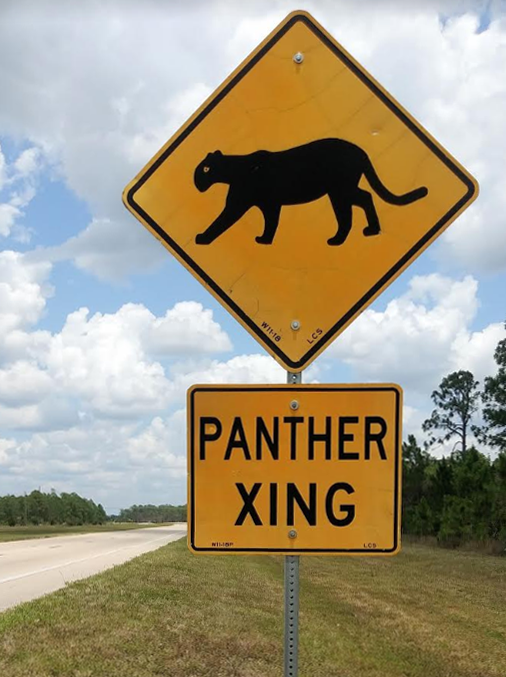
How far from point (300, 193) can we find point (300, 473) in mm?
971

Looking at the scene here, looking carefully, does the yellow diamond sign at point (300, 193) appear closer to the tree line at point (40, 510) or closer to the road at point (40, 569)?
the road at point (40, 569)

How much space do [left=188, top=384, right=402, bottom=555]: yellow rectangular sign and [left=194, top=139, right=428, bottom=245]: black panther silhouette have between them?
59 centimetres

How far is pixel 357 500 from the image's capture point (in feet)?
8.51

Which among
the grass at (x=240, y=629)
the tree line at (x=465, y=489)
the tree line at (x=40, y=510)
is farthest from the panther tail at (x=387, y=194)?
the tree line at (x=40, y=510)

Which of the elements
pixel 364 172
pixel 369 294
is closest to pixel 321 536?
pixel 369 294

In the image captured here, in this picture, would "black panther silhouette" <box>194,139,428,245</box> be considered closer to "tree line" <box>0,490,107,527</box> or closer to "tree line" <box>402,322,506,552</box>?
"tree line" <box>402,322,506,552</box>

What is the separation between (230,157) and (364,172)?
18.8 inches

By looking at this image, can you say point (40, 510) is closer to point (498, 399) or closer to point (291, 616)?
point (498, 399)

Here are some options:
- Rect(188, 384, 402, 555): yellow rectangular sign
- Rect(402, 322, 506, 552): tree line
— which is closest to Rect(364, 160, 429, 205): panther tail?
Rect(188, 384, 402, 555): yellow rectangular sign

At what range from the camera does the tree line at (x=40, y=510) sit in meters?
117

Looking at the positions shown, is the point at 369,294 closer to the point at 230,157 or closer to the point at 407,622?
the point at 230,157

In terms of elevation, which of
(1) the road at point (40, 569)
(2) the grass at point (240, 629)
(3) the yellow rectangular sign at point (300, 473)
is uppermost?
(3) the yellow rectangular sign at point (300, 473)

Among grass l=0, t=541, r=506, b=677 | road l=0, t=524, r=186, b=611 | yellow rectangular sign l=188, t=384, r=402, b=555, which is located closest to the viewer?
yellow rectangular sign l=188, t=384, r=402, b=555

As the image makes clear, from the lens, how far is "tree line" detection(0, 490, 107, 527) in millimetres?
117250
